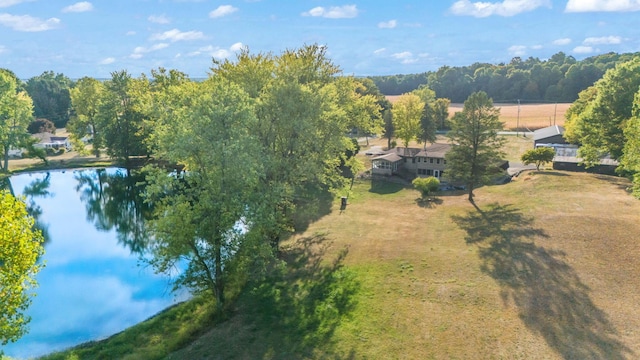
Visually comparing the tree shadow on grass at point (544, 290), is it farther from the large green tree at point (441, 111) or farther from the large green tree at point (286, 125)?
the large green tree at point (441, 111)

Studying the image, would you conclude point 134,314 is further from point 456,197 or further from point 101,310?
point 456,197

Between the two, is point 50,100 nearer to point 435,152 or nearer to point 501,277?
point 435,152

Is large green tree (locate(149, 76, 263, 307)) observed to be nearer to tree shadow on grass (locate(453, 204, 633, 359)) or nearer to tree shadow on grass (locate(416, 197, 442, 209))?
tree shadow on grass (locate(453, 204, 633, 359))

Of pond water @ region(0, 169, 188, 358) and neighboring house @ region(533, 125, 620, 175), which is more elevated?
neighboring house @ region(533, 125, 620, 175)

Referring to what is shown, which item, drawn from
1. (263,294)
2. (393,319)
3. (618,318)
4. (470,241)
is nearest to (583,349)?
(618,318)

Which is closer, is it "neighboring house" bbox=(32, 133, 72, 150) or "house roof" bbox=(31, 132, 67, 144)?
"neighboring house" bbox=(32, 133, 72, 150)

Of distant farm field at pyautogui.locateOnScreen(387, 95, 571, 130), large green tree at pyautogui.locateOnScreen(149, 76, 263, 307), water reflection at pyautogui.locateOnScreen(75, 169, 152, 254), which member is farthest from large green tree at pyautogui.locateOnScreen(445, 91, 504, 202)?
distant farm field at pyautogui.locateOnScreen(387, 95, 571, 130)
